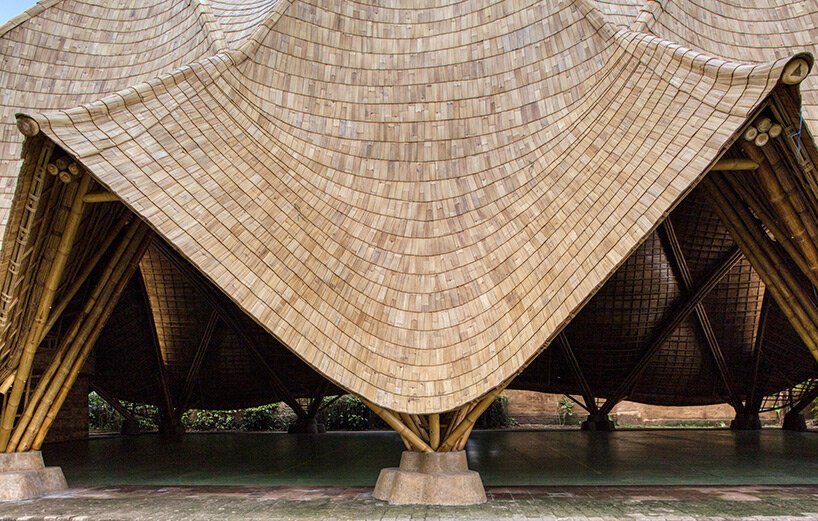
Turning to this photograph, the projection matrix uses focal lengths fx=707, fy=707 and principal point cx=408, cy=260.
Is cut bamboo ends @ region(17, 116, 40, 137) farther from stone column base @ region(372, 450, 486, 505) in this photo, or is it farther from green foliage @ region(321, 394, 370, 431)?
green foliage @ region(321, 394, 370, 431)

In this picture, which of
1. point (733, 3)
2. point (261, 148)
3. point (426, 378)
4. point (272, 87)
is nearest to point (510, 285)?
point (426, 378)

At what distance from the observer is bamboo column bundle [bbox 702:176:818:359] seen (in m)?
11.3

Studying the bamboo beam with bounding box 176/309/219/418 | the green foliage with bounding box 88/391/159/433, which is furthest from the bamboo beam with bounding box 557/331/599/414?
the green foliage with bounding box 88/391/159/433

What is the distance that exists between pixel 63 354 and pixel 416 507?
6427mm

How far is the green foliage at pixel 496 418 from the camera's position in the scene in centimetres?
3048

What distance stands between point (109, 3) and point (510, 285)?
37.2 feet

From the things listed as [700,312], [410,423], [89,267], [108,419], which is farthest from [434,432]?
[108,419]

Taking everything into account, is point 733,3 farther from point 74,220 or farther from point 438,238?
point 74,220

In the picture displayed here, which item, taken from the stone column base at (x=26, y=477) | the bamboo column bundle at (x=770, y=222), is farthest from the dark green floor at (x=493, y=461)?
the bamboo column bundle at (x=770, y=222)

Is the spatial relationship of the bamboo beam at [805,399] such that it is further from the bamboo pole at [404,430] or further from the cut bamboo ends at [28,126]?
the cut bamboo ends at [28,126]

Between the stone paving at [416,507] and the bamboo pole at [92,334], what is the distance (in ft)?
3.79

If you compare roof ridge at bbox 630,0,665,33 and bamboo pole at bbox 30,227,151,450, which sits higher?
roof ridge at bbox 630,0,665,33

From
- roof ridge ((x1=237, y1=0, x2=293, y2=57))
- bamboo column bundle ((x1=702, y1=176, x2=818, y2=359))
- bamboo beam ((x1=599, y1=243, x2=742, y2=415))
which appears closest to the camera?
bamboo column bundle ((x1=702, y1=176, x2=818, y2=359))

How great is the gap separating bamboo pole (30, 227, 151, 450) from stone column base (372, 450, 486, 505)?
547 cm
